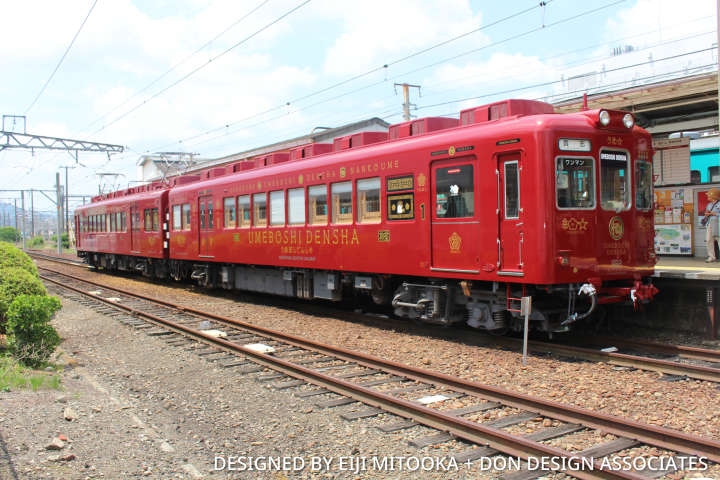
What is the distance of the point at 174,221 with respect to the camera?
1844cm

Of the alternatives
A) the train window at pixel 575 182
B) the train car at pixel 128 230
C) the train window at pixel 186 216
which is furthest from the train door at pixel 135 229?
the train window at pixel 575 182

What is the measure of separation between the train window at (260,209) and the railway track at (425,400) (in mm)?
3390

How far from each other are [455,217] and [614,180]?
224cm

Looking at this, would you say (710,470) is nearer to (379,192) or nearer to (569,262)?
(569,262)

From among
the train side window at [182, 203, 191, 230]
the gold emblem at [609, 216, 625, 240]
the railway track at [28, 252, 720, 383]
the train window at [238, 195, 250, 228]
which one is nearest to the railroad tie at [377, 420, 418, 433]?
the railway track at [28, 252, 720, 383]

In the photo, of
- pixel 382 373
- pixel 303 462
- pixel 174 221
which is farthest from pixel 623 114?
pixel 174 221

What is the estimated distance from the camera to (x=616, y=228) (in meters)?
8.10

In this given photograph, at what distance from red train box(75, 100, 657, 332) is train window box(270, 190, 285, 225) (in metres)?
0.05

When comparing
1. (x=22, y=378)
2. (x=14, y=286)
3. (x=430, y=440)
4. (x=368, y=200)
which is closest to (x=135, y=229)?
(x=14, y=286)

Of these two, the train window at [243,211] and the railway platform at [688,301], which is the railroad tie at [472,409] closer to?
the railway platform at [688,301]

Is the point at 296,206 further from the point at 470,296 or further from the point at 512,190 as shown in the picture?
the point at 512,190

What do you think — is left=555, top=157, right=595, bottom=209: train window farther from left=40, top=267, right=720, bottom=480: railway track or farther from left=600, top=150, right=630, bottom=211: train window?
left=40, top=267, right=720, bottom=480: railway track

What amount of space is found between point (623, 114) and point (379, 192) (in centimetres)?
397

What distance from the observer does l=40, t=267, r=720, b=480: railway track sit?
4484mm
